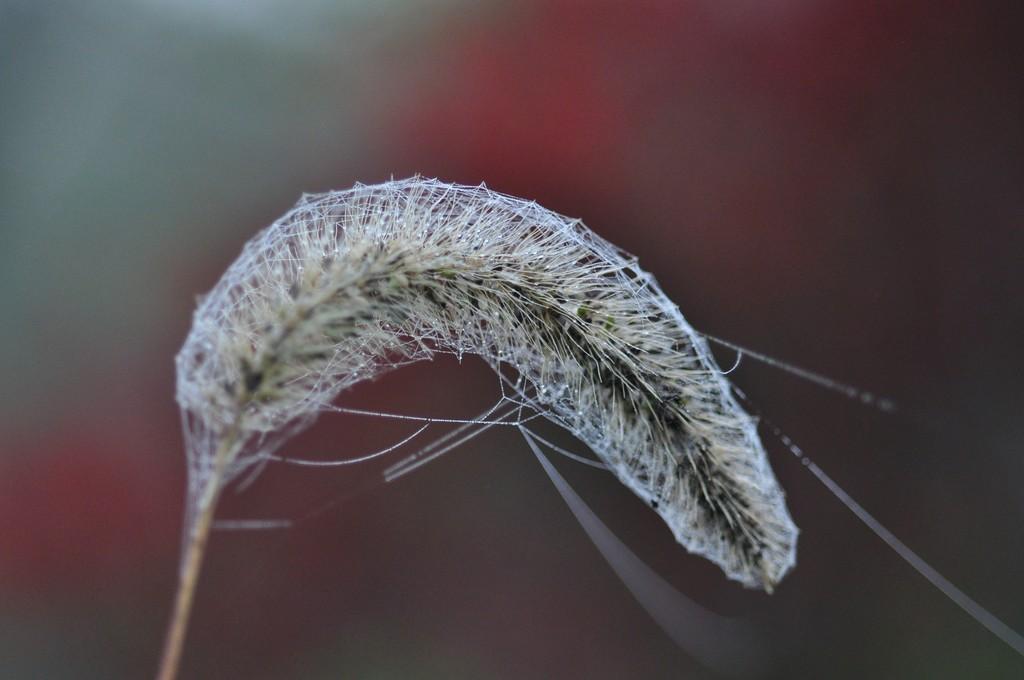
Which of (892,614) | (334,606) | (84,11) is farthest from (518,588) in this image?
(84,11)

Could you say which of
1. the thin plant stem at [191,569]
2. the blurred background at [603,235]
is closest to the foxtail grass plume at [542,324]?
the thin plant stem at [191,569]

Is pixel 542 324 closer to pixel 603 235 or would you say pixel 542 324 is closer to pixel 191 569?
pixel 191 569

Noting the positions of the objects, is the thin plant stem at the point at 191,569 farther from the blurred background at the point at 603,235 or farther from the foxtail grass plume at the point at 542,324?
the blurred background at the point at 603,235

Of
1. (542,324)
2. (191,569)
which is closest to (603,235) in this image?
(542,324)

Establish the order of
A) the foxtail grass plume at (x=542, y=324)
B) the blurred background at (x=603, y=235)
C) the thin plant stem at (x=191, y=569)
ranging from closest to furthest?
the thin plant stem at (x=191, y=569) → the foxtail grass plume at (x=542, y=324) → the blurred background at (x=603, y=235)

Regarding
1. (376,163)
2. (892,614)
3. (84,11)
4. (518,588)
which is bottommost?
(892,614)

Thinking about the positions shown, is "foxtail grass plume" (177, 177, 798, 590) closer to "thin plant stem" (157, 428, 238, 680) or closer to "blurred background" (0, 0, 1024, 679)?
"thin plant stem" (157, 428, 238, 680)

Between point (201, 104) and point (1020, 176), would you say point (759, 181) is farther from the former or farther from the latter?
point (201, 104)

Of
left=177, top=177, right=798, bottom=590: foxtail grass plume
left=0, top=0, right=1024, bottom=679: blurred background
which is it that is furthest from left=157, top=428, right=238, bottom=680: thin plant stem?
left=0, top=0, right=1024, bottom=679: blurred background
